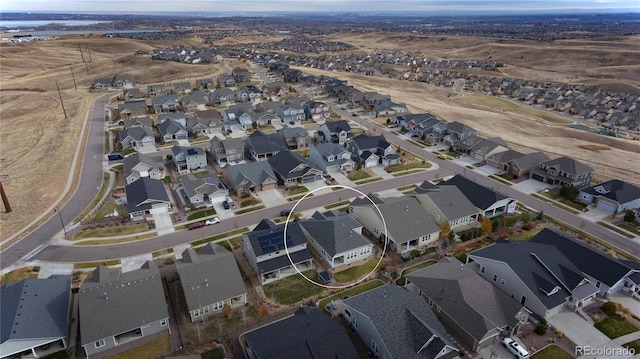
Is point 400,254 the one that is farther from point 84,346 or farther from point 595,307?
point 84,346

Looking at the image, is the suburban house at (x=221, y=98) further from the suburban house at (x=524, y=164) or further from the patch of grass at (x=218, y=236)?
the suburban house at (x=524, y=164)

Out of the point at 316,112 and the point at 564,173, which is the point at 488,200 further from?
the point at 316,112

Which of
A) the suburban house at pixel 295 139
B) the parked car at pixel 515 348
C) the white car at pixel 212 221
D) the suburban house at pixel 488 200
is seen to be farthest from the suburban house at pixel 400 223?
the suburban house at pixel 295 139

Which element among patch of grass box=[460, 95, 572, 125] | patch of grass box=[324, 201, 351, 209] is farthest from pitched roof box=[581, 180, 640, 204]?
patch of grass box=[460, 95, 572, 125]

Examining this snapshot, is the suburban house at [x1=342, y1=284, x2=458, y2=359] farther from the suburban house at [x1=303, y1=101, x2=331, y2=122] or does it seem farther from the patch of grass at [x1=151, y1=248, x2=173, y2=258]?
the suburban house at [x1=303, y1=101, x2=331, y2=122]

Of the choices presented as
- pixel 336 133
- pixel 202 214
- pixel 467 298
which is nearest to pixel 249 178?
pixel 202 214

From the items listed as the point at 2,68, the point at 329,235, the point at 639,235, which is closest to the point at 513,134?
the point at 639,235

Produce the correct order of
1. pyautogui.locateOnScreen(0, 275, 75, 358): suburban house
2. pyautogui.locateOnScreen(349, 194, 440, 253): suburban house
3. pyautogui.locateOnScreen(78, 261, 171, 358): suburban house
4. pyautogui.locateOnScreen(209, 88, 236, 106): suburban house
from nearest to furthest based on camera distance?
pyautogui.locateOnScreen(0, 275, 75, 358): suburban house
pyautogui.locateOnScreen(78, 261, 171, 358): suburban house
pyautogui.locateOnScreen(349, 194, 440, 253): suburban house
pyautogui.locateOnScreen(209, 88, 236, 106): suburban house
